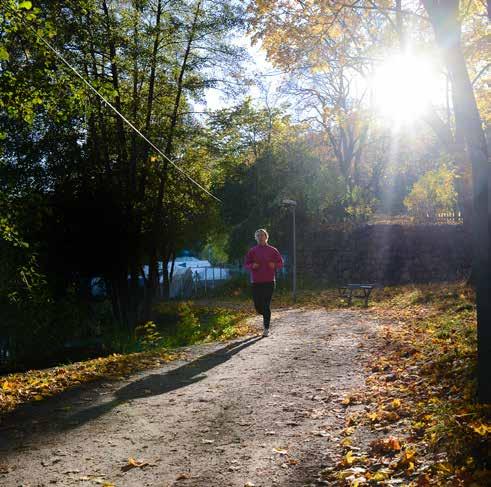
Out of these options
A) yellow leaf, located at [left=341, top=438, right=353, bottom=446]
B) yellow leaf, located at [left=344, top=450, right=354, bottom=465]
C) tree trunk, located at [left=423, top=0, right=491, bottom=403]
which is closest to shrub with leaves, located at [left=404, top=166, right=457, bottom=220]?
tree trunk, located at [left=423, top=0, right=491, bottom=403]

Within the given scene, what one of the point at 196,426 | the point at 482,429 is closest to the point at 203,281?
the point at 196,426

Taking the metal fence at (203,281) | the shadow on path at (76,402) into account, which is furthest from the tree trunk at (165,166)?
the shadow on path at (76,402)

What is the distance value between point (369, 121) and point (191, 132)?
20.6 ft

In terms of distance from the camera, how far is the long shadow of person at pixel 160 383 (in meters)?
6.01

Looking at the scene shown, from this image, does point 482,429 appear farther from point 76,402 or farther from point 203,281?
point 203,281

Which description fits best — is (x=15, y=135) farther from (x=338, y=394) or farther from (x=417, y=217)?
(x=417, y=217)

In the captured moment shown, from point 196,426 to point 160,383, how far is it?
6.95 feet

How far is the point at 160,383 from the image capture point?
7441 mm

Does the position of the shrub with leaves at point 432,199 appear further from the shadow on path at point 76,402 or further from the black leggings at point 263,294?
the shadow on path at point 76,402

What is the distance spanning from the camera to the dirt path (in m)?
4.37

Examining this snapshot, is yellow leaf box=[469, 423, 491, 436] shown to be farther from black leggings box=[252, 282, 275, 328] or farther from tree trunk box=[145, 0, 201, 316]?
tree trunk box=[145, 0, 201, 316]

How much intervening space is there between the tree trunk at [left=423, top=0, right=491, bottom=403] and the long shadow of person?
12.2 feet

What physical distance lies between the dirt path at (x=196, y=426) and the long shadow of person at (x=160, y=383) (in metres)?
0.02

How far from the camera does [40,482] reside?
4277 mm
